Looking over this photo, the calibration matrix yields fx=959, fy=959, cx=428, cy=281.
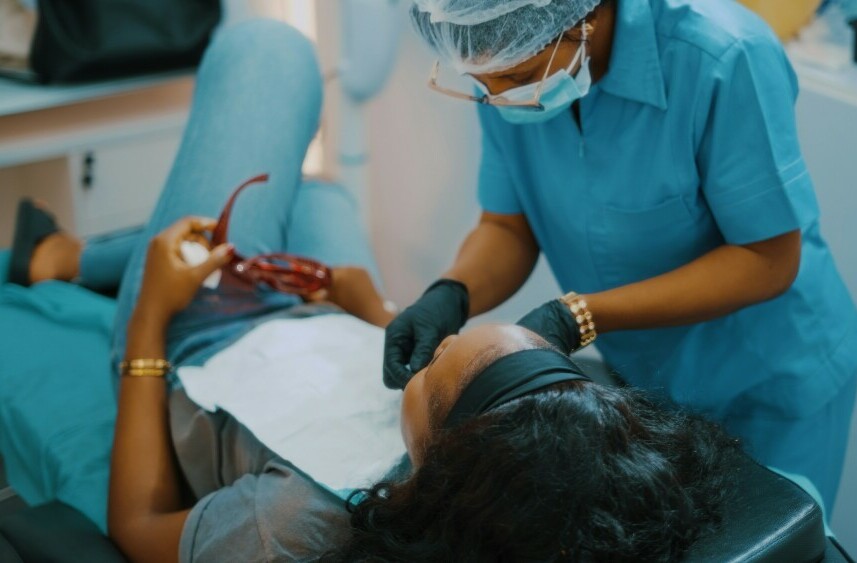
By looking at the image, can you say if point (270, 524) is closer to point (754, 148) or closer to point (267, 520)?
point (267, 520)

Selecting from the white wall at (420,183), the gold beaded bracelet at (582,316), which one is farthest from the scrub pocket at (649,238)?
the white wall at (420,183)

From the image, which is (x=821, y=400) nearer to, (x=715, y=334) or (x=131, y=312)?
(x=715, y=334)

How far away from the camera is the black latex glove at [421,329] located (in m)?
1.29

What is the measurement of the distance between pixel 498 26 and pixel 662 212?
35 centimetres

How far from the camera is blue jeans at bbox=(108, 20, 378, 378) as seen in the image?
1.64m

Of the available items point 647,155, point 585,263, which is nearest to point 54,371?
point 585,263

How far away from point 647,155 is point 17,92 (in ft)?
5.89

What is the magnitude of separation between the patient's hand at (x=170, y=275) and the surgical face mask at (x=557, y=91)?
57 centimetres

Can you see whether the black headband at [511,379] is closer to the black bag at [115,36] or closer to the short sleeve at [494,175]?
the short sleeve at [494,175]

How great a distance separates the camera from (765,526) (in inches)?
39.8

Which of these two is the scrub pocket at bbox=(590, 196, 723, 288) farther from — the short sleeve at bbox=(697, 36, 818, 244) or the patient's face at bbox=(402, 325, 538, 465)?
the patient's face at bbox=(402, 325, 538, 465)

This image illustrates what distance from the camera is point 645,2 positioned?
1250 mm

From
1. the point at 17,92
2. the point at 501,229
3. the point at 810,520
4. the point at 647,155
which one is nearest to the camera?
the point at 810,520

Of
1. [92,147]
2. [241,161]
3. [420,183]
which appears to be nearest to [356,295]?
[241,161]
